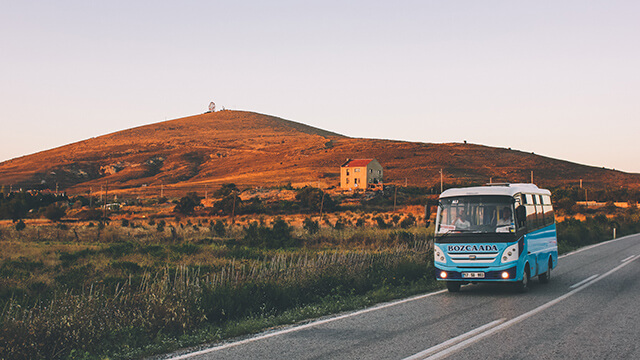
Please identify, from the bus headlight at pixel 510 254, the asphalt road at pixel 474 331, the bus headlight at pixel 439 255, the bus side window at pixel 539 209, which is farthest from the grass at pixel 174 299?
the bus side window at pixel 539 209

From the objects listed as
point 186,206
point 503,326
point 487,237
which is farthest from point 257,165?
point 503,326

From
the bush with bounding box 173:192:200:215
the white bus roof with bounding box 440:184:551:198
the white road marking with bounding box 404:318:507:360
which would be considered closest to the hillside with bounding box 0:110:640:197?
the bush with bounding box 173:192:200:215

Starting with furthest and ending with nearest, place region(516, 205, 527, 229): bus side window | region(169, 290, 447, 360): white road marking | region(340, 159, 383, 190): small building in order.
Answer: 1. region(340, 159, 383, 190): small building
2. region(516, 205, 527, 229): bus side window
3. region(169, 290, 447, 360): white road marking

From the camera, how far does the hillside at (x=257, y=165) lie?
399ft

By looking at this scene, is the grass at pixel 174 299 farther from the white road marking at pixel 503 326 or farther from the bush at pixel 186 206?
the bush at pixel 186 206

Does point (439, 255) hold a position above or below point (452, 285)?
above

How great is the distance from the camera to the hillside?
122 m

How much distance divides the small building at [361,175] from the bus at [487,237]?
87489mm

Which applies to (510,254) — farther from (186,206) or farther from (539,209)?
(186,206)

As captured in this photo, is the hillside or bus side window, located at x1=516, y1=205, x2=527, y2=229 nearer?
bus side window, located at x1=516, y1=205, x2=527, y2=229

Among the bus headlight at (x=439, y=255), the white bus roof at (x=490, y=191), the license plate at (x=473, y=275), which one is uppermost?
the white bus roof at (x=490, y=191)

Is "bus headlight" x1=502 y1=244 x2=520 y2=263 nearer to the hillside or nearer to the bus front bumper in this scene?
the bus front bumper

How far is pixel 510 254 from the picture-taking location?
13070mm

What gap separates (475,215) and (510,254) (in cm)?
140
